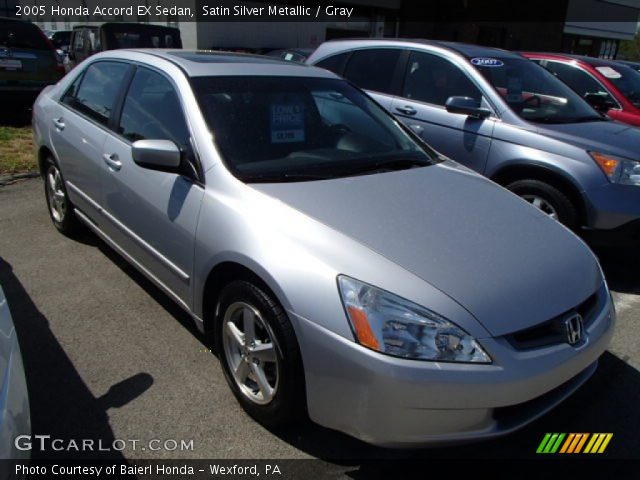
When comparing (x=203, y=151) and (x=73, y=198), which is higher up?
(x=203, y=151)

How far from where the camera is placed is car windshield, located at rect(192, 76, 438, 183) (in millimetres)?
2750

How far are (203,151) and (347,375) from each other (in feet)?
4.54

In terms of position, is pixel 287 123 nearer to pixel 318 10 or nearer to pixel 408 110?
pixel 408 110

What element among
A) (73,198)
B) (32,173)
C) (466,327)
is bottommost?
(32,173)

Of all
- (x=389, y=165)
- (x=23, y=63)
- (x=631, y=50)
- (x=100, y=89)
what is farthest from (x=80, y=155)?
(x=631, y=50)

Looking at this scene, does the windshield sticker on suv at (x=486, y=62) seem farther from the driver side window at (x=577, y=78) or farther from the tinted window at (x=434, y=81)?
the driver side window at (x=577, y=78)

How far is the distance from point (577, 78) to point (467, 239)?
19.6ft

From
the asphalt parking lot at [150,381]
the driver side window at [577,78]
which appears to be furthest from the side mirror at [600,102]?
the asphalt parking lot at [150,381]

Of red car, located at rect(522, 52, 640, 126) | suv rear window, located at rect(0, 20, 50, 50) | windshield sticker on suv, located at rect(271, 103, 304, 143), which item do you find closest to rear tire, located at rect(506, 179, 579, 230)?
windshield sticker on suv, located at rect(271, 103, 304, 143)

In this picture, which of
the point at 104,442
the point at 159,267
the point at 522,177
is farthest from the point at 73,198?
the point at 522,177

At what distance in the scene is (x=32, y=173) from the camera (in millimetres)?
6426

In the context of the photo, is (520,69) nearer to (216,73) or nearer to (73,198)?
(216,73)

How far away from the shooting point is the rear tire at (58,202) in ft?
14.2

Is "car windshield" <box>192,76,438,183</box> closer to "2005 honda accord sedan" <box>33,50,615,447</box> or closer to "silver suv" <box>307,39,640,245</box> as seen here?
"2005 honda accord sedan" <box>33,50,615,447</box>
